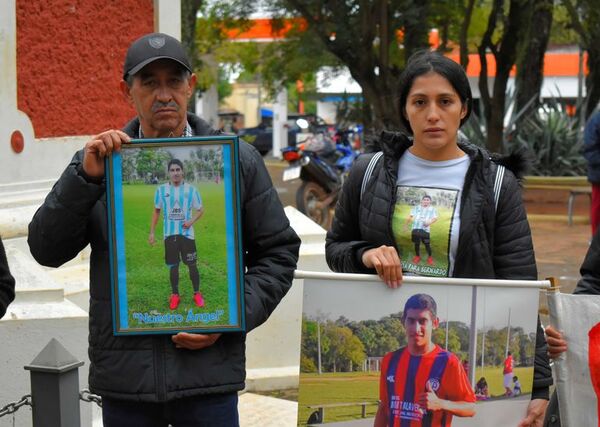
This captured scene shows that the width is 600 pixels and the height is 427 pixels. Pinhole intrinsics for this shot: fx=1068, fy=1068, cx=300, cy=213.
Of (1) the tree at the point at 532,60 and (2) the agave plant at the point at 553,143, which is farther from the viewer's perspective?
(1) the tree at the point at 532,60

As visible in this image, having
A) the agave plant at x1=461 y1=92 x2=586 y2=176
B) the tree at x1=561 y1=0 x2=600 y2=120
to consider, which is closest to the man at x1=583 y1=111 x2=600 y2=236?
the agave plant at x1=461 y1=92 x2=586 y2=176

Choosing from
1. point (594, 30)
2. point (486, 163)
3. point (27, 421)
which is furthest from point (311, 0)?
point (486, 163)

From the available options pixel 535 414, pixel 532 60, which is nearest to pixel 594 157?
pixel 535 414

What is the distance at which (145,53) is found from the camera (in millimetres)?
3125

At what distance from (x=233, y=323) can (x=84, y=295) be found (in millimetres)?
3302

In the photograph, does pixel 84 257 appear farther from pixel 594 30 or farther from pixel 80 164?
pixel 594 30

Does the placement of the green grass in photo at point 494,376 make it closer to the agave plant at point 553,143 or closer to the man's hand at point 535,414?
the man's hand at point 535,414

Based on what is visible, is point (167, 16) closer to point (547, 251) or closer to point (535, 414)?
point (535, 414)

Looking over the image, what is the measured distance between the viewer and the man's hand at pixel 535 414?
3.08 m

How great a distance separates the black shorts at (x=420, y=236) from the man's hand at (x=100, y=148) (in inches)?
35.6

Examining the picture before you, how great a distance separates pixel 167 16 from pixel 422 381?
5.15m

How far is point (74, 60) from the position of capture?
7008 mm

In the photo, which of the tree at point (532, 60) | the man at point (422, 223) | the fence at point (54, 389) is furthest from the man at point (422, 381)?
the tree at point (532, 60)

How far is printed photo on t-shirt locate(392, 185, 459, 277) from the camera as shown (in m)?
3.21
